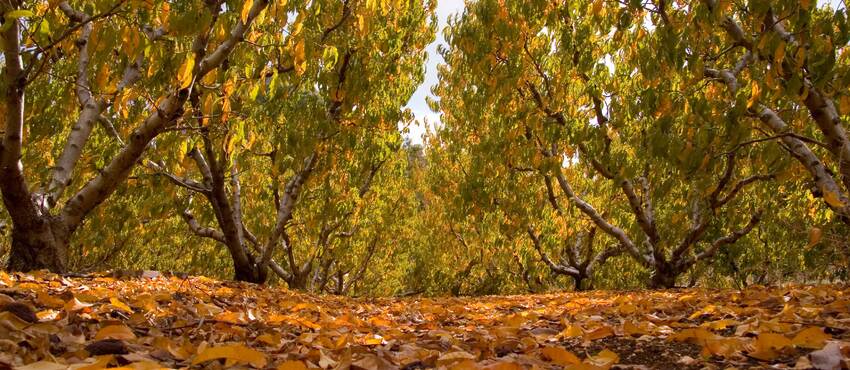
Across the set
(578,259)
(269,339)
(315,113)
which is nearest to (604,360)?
(269,339)

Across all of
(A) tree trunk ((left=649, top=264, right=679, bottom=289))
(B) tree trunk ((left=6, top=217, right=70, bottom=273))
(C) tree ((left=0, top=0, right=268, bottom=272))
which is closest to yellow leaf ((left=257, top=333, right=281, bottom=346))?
(C) tree ((left=0, top=0, right=268, bottom=272))

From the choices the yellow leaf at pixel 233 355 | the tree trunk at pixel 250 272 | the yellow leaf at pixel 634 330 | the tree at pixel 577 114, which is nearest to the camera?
the yellow leaf at pixel 233 355

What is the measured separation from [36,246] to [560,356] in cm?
409

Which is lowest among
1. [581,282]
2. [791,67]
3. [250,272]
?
[581,282]

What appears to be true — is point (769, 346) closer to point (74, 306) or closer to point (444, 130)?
point (74, 306)

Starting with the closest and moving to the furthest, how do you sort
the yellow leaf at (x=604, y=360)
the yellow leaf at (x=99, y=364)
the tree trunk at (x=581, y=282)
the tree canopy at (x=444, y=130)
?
the yellow leaf at (x=99, y=364) < the yellow leaf at (x=604, y=360) < the tree canopy at (x=444, y=130) < the tree trunk at (x=581, y=282)

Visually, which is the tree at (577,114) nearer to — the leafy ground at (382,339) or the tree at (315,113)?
the tree at (315,113)

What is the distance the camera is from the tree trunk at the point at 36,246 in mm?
3943

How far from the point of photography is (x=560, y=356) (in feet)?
5.14

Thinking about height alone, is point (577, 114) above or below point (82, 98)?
above

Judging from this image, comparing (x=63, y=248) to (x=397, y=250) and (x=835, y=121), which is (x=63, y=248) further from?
(x=397, y=250)

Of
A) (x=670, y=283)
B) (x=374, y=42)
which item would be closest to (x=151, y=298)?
(x=374, y=42)

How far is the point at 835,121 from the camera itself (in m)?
3.16

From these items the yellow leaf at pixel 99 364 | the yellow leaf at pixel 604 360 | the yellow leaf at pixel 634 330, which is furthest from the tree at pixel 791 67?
the yellow leaf at pixel 99 364
